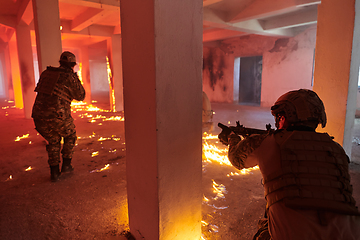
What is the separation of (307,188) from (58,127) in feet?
9.97

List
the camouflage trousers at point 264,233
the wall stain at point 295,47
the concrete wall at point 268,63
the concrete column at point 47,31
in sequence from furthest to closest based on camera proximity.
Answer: the wall stain at point 295,47, the concrete wall at point 268,63, the concrete column at point 47,31, the camouflage trousers at point 264,233

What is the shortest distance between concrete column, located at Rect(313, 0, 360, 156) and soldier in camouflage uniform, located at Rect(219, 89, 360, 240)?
274 cm

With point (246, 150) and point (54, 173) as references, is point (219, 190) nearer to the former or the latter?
point (246, 150)

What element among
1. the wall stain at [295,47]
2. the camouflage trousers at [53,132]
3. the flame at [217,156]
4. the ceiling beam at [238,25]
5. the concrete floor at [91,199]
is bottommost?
the flame at [217,156]

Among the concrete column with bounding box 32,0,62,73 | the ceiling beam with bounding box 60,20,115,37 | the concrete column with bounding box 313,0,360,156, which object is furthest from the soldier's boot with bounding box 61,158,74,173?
the ceiling beam with bounding box 60,20,115,37

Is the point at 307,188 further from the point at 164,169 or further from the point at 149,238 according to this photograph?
the point at 149,238

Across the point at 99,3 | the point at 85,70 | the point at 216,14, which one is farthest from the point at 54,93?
the point at 85,70

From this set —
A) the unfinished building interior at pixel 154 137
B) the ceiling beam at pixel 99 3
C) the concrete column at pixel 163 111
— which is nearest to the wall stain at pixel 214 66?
the unfinished building interior at pixel 154 137

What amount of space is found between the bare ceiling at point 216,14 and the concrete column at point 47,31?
45cm

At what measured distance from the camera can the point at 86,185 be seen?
3129 mm

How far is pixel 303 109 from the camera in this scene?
54.5 inches

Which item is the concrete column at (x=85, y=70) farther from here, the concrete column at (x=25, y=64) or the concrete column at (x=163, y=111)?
the concrete column at (x=163, y=111)

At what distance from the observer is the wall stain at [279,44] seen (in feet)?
32.0

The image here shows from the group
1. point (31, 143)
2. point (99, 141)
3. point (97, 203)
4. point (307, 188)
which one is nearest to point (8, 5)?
point (31, 143)
